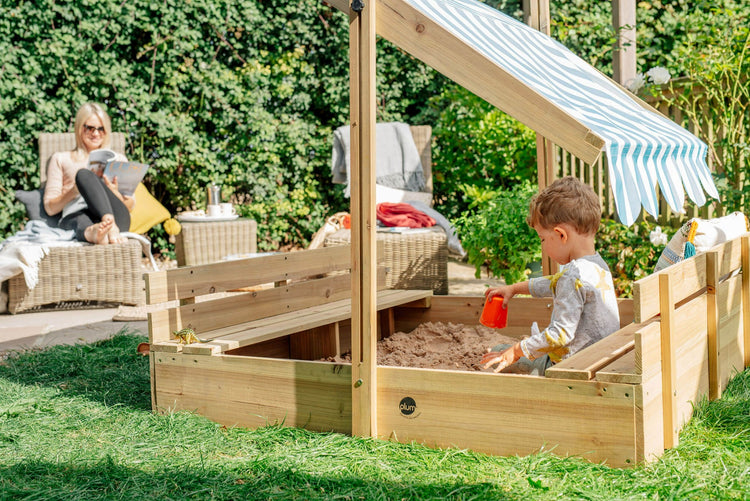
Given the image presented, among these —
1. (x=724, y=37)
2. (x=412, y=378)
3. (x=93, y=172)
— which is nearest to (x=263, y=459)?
(x=412, y=378)

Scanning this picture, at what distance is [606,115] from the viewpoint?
274cm

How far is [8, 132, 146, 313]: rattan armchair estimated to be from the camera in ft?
20.3

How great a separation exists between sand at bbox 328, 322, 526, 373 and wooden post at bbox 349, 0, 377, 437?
874 mm

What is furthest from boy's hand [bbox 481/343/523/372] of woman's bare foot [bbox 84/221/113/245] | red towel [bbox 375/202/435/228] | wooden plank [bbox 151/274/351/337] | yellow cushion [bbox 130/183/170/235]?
yellow cushion [bbox 130/183/170/235]

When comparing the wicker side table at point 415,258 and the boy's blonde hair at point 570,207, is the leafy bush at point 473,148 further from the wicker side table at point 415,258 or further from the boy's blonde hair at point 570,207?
the boy's blonde hair at point 570,207

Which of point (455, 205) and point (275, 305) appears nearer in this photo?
point (275, 305)

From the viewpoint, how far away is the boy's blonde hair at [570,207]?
2.87m

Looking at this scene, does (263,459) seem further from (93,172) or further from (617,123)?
(93,172)

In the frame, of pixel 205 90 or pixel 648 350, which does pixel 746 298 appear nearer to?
pixel 648 350

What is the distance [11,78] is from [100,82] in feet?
2.73

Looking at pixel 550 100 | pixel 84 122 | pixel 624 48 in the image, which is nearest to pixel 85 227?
pixel 84 122

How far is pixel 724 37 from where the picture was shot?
6.22 m

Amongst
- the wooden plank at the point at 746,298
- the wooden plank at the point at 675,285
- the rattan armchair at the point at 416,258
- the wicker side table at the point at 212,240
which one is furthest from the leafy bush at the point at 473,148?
the wooden plank at the point at 675,285

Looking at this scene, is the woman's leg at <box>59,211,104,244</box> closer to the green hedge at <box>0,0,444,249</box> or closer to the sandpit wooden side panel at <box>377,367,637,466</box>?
the green hedge at <box>0,0,444,249</box>
